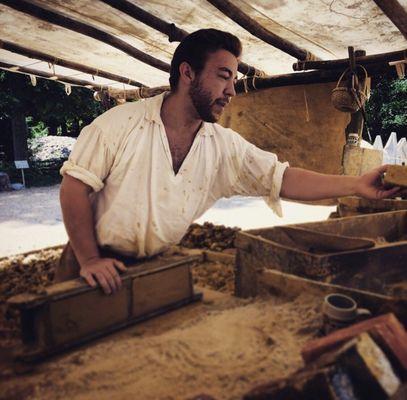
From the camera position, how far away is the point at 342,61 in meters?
4.83

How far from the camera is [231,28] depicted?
4.25m

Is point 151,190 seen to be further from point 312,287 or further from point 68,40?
point 68,40

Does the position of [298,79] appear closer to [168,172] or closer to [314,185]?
[314,185]

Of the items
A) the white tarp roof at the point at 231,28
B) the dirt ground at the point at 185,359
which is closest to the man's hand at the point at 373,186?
the dirt ground at the point at 185,359

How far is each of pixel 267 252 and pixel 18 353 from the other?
1466 millimetres

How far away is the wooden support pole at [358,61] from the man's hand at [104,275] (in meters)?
4.00

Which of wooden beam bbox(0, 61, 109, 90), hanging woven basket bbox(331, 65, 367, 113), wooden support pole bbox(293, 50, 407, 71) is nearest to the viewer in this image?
wooden support pole bbox(293, 50, 407, 71)

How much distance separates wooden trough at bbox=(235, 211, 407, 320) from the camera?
210 cm

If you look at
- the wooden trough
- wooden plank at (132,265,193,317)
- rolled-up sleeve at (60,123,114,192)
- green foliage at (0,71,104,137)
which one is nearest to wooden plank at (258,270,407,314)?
the wooden trough

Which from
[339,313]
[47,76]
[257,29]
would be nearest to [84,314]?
[339,313]

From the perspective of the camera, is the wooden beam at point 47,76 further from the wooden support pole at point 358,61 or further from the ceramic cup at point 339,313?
the ceramic cup at point 339,313

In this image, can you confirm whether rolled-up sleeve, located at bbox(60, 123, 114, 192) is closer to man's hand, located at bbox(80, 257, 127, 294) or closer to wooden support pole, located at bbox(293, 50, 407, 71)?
man's hand, located at bbox(80, 257, 127, 294)

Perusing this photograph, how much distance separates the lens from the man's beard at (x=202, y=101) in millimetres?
2553

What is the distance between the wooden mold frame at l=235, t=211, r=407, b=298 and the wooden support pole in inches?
102
